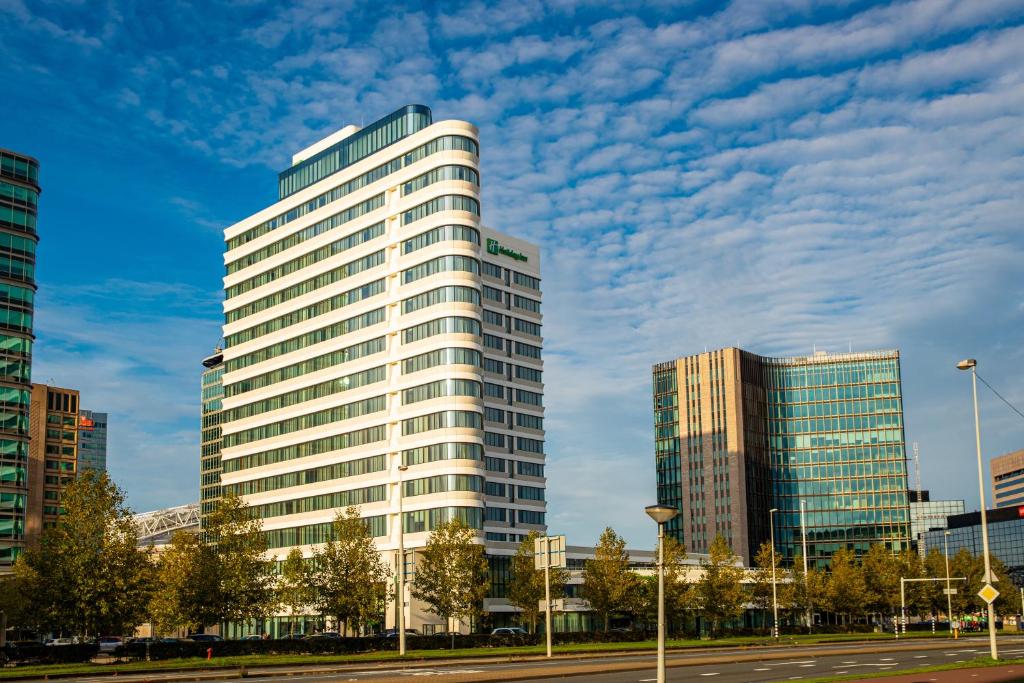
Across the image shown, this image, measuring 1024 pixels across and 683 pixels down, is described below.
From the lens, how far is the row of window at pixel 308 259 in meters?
131

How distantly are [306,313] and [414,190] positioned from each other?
2580 centimetres

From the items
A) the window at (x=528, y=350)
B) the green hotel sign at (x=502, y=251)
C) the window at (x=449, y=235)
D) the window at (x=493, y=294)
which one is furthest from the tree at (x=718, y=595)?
→ the green hotel sign at (x=502, y=251)

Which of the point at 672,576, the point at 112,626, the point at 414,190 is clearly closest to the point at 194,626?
the point at 112,626

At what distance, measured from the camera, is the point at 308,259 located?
141 metres

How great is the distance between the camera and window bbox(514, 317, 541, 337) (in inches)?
5556

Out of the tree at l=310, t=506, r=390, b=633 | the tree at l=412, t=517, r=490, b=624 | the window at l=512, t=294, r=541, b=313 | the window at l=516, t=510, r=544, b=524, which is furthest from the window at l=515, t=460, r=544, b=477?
the tree at l=310, t=506, r=390, b=633

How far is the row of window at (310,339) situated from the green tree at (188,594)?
5284cm

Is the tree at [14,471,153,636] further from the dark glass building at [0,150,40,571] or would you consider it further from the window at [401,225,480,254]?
the window at [401,225,480,254]

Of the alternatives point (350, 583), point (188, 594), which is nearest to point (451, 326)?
point (350, 583)

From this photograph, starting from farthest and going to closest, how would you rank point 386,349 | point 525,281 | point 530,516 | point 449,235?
point 525,281, point 530,516, point 386,349, point 449,235

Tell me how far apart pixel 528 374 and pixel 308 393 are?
94.0 feet

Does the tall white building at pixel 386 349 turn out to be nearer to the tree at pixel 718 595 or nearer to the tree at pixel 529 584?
the tree at pixel 529 584

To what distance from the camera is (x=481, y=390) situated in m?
120

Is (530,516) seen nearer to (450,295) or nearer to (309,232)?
(450,295)
